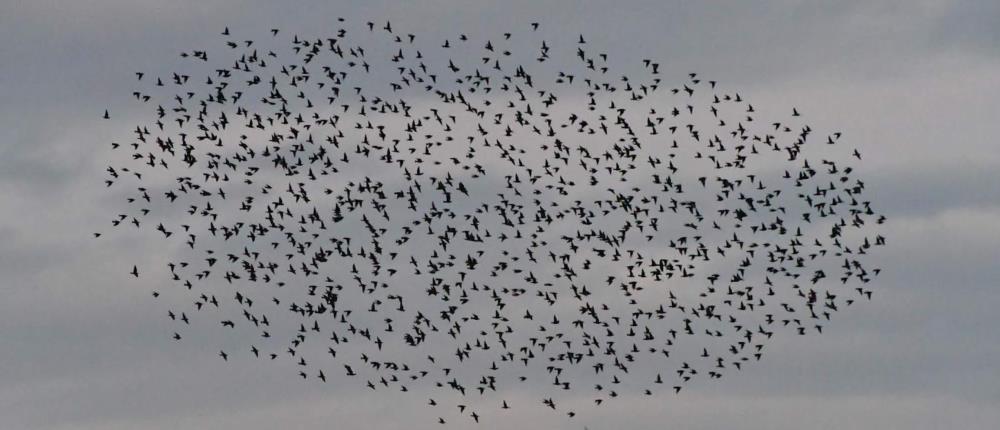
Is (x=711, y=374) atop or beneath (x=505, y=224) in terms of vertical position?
beneath

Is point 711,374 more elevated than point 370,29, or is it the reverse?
point 370,29

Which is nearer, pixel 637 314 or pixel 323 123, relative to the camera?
pixel 323 123

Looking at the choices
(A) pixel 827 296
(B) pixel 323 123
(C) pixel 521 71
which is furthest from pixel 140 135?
(A) pixel 827 296

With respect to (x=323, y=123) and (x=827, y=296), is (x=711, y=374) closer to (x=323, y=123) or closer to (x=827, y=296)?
(x=827, y=296)

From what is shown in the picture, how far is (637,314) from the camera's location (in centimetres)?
13200

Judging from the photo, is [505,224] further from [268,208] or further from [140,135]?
[140,135]

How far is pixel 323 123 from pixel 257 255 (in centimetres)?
1226

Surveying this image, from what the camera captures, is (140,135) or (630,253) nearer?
(140,135)

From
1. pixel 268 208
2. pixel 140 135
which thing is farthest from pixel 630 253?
pixel 140 135

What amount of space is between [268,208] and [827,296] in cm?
3435

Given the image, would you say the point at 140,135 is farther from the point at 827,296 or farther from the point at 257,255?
the point at 827,296

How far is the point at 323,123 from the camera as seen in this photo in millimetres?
122375

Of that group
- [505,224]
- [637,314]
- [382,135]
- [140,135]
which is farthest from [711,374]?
[140,135]

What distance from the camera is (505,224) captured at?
439 feet
